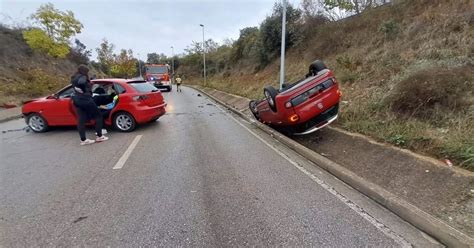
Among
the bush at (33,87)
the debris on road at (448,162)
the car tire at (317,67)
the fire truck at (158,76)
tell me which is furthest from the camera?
the fire truck at (158,76)

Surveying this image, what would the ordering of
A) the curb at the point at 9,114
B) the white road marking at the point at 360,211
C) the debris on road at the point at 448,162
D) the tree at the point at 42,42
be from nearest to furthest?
the white road marking at the point at 360,211
the debris on road at the point at 448,162
the curb at the point at 9,114
the tree at the point at 42,42

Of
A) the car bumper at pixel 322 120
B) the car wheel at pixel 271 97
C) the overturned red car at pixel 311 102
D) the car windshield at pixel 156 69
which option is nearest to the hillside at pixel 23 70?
the car windshield at pixel 156 69

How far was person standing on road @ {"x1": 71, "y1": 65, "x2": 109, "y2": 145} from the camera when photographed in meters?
6.70

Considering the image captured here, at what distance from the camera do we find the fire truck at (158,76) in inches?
1135

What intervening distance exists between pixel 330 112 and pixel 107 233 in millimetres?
4946

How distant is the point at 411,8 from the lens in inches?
485

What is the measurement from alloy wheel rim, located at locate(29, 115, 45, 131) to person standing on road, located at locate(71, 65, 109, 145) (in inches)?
95.0

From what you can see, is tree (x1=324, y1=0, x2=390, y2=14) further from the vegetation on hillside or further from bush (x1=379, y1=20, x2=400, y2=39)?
bush (x1=379, y1=20, x2=400, y2=39)

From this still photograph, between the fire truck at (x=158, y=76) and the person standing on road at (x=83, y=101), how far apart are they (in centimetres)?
2222

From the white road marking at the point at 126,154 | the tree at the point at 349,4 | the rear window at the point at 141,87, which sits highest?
the tree at the point at 349,4

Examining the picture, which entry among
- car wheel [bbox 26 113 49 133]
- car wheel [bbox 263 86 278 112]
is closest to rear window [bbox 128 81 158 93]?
car wheel [bbox 26 113 49 133]

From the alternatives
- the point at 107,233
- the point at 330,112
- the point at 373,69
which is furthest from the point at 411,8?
the point at 107,233

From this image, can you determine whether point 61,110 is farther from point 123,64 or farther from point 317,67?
point 123,64

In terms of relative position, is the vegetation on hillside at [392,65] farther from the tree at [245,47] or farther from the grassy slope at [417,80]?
the tree at [245,47]
